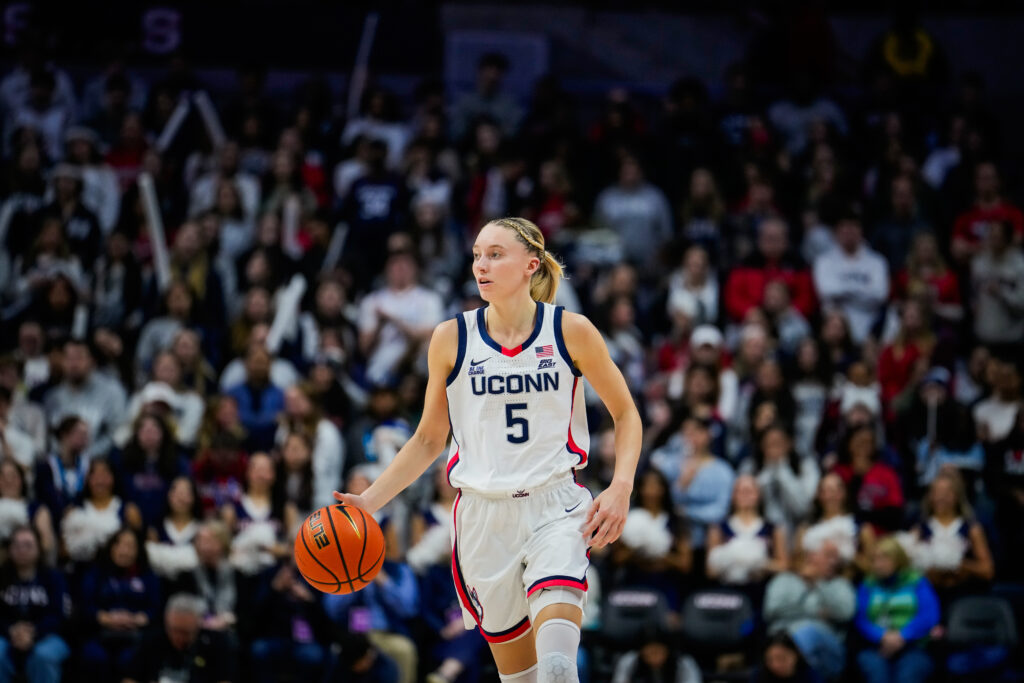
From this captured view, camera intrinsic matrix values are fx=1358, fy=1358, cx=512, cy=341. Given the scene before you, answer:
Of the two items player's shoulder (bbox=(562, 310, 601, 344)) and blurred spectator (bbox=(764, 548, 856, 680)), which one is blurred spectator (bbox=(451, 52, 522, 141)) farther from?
player's shoulder (bbox=(562, 310, 601, 344))

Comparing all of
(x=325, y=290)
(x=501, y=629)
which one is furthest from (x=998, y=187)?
(x=501, y=629)

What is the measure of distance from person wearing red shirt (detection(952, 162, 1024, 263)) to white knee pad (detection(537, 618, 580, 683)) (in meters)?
8.48

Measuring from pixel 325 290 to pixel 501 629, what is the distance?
6606mm

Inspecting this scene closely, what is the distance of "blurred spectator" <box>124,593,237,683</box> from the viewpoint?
9.21 metres

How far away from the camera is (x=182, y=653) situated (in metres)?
9.27

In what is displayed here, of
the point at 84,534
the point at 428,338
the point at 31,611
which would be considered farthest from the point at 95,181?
the point at 31,611

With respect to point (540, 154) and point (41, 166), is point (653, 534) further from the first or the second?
point (41, 166)

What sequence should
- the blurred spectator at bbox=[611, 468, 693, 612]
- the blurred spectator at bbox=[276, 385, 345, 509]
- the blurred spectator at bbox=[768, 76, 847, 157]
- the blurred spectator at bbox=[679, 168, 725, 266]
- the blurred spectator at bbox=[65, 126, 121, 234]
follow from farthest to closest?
the blurred spectator at bbox=[768, 76, 847, 157], the blurred spectator at bbox=[65, 126, 121, 234], the blurred spectator at bbox=[679, 168, 725, 266], the blurred spectator at bbox=[276, 385, 345, 509], the blurred spectator at bbox=[611, 468, 693, 612]

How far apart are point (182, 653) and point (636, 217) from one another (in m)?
5.89

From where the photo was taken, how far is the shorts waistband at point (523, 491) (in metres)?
5.23

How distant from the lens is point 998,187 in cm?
1262

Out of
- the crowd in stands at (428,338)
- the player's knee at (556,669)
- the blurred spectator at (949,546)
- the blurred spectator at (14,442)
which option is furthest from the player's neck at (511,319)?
the blurred spectator at (14,442)

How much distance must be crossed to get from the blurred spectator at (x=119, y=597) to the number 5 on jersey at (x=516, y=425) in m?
5.23

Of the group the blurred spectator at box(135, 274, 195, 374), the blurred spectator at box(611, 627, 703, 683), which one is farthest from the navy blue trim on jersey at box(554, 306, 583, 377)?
the blurred spectator at box(135, 274, 195, 374)
